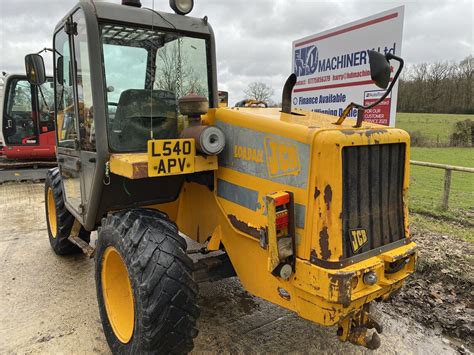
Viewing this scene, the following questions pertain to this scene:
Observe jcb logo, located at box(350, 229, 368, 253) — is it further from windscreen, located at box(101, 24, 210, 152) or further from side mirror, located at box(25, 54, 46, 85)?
side mirror, located at box(25, 54, 46, 85)

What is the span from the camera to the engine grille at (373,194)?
7.40ft

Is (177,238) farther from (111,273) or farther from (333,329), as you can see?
(333,329)

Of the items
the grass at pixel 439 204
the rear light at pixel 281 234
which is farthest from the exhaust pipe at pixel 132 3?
the grass at pixel 439 204

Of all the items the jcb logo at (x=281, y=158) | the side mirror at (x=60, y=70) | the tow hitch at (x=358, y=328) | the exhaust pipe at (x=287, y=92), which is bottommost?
the tow hitch at (x=358, y=328)

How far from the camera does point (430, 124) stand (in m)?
21.9

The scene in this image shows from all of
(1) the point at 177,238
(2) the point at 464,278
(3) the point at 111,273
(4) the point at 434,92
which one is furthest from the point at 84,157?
(4) the point at 434,92

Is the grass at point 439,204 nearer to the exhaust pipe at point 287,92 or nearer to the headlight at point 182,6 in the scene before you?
the exhaust pipe at point 287,92

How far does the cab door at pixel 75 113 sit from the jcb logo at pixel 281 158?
141cm

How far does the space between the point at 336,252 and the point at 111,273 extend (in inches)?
68.6

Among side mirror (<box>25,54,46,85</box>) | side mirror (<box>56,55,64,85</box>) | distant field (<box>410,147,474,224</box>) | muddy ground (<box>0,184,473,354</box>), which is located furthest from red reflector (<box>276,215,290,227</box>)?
distant field (<box>410,147,474,224</box>)

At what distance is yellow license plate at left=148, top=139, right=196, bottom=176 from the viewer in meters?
2.45

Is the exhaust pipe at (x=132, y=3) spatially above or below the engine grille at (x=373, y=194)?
above

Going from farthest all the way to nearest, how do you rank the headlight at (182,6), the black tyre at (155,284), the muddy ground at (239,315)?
the headlight at (182,6) < the muddy ground at (239,315) < the black tyre at (155,284)

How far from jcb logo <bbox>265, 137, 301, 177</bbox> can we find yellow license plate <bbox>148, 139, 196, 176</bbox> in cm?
54
